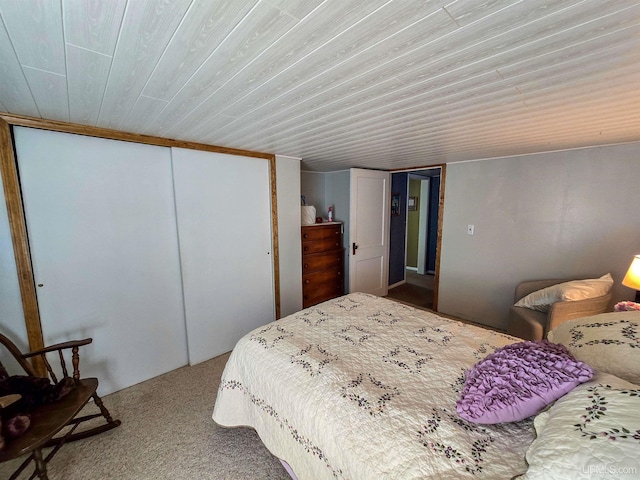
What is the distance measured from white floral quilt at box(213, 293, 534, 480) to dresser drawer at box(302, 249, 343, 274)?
4.64ft

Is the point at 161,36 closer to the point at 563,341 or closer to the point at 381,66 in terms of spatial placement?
the point at 381,66

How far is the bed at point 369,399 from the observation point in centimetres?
89

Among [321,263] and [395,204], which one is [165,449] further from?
[395,204]

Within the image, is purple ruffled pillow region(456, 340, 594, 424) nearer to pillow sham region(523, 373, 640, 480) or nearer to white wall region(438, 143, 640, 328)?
pillow sham region(523, 373, 640, 480)

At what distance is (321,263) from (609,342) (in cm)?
281

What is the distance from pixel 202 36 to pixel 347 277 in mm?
3422

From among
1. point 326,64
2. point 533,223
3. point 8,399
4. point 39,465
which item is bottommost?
point 39,465

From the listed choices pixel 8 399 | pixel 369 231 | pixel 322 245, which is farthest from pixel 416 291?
pixel 8 399

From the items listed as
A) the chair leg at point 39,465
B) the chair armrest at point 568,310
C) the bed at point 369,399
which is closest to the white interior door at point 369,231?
the bed at point 369,399

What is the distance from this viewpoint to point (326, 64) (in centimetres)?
104

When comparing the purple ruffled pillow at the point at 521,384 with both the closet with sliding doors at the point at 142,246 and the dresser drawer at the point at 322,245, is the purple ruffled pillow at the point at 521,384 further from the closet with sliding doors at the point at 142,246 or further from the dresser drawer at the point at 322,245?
the dresser drawer at the point at 322,245

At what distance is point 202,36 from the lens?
876mm

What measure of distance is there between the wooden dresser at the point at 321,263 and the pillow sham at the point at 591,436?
2773 mm

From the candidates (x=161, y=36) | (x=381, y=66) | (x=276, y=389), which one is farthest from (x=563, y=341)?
(x=161, y=36)
